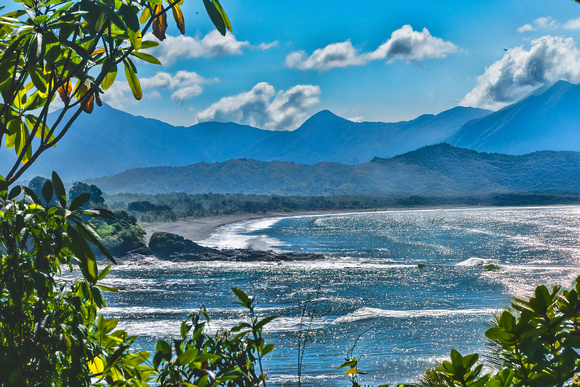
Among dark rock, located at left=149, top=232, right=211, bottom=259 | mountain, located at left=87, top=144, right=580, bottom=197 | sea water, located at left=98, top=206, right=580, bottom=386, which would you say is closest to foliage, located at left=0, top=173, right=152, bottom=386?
sea water, located at left=98, top=206, right=580, bottom=386

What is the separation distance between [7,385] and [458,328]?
630 inches

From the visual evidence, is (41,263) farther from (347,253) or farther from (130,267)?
(347,253)

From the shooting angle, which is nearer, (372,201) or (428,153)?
(372,201)

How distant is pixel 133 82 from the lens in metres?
2.13

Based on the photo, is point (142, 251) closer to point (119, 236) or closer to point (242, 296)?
point (119, 236)

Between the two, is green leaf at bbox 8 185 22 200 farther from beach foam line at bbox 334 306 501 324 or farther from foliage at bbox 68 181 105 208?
foliage at bbox 68 181 105 208

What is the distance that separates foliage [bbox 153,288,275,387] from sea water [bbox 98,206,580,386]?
5.86ft

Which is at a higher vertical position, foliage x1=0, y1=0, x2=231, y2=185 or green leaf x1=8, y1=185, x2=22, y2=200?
foliage x1=0, y1=0, x2=231, y2=185

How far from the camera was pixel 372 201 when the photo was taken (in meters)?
117

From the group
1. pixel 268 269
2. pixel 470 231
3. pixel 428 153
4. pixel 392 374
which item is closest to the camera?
pixel 392 374

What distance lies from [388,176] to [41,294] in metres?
170

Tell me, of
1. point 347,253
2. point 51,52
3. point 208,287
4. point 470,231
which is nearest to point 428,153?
point 470,231

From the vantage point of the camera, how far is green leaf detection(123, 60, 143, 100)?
209cm

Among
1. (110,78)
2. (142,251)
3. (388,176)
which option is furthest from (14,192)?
(388,176)
